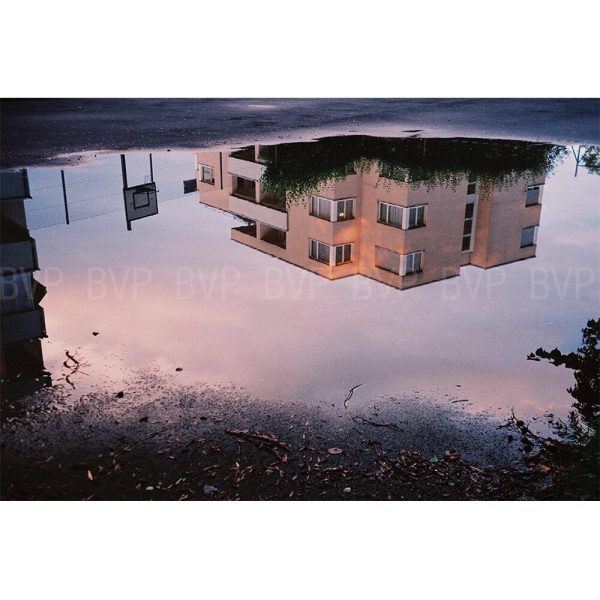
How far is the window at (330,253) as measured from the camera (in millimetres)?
7871

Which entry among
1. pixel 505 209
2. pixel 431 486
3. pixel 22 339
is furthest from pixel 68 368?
pixel 505 209

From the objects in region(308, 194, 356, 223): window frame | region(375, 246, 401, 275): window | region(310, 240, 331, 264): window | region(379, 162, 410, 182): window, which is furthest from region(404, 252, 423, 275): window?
region(379, 162, 410, 182): window

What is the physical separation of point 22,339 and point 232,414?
2.26m

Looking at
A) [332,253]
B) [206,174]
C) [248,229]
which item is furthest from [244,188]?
[332,253]

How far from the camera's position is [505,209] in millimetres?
9297

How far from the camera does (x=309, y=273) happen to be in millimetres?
7727

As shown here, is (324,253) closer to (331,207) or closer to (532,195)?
(331,207)

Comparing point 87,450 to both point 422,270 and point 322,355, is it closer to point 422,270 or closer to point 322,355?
point 322,355

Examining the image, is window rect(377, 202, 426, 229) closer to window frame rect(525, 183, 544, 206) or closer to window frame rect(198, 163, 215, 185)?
window frame rect(525, 183, 544, 206)

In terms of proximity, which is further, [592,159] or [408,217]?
[592,159]

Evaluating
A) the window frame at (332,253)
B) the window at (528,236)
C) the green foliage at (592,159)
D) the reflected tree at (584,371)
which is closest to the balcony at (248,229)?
the window frame at (332,253)

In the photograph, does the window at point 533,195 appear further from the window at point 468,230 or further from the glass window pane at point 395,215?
the glass window pane at point 395,215

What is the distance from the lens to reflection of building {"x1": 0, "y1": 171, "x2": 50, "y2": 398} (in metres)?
5.16

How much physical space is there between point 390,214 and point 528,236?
1889 mm
